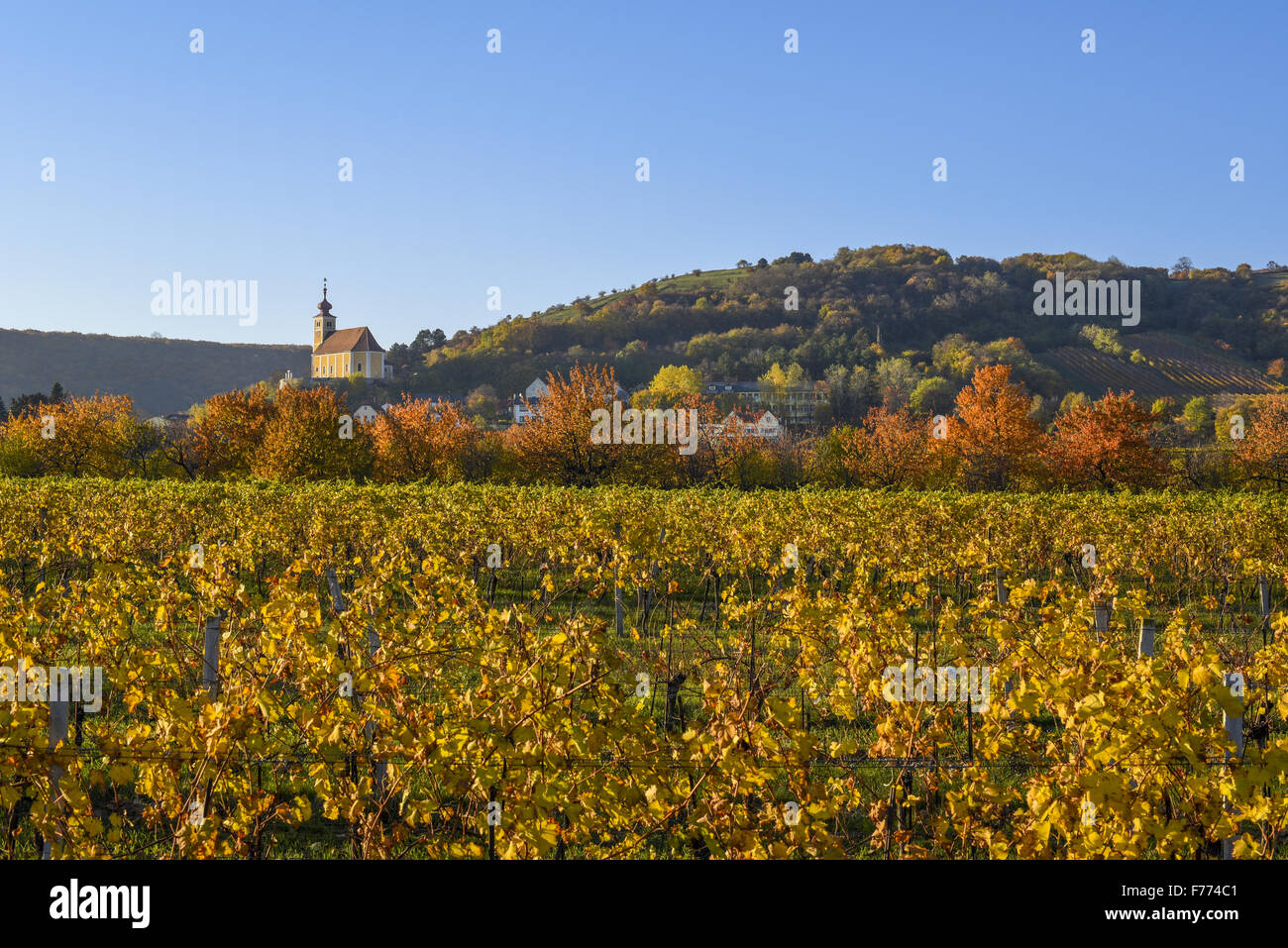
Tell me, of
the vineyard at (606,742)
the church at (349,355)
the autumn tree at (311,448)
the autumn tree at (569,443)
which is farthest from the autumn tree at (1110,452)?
the church at (349,355)

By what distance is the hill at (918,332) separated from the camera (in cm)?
8469

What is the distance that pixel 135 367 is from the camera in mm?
135000

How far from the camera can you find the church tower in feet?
455

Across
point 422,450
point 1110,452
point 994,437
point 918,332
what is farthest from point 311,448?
point 918,332

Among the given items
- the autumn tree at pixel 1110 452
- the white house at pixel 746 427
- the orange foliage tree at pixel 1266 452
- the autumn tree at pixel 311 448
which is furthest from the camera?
the white house at pixel 746 427

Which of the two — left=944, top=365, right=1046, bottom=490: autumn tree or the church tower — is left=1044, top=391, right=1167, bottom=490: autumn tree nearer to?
left=944, top=365, right=1046, bottom=490: autumn tree

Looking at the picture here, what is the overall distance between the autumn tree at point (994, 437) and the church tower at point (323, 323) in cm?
11736

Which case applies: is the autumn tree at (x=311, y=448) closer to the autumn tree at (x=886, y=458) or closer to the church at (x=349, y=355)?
the autumn tree at (x=886, y=458)

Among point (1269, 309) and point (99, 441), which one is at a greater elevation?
point (1269, 309)

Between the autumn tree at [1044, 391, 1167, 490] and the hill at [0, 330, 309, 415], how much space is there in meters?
112
